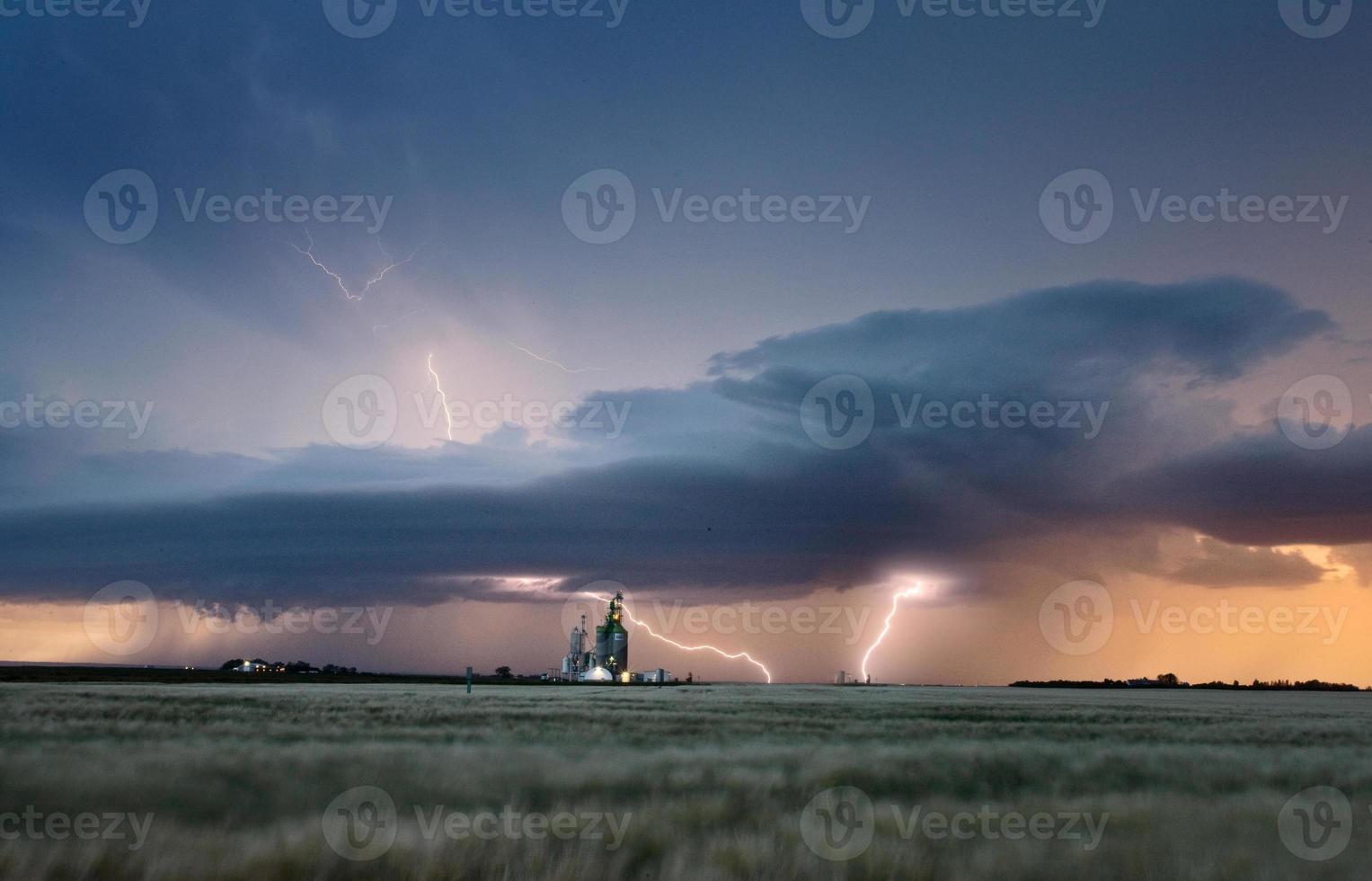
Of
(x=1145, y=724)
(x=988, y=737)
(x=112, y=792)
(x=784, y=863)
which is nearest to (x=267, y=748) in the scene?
(x=112, y=792)

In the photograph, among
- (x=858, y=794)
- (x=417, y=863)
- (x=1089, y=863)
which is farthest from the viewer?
(x=858, y=794)

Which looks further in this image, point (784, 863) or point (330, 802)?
point (330, 802)

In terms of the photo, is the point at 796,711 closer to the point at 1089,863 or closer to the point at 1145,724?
the point at 1145,724

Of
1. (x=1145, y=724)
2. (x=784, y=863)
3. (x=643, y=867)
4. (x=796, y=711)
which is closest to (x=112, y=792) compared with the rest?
(x=643, y=867)

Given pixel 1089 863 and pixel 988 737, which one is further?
pixel 988 737

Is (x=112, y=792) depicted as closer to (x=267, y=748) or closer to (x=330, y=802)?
(x=330, y=802)

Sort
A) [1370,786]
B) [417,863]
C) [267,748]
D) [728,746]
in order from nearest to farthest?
[417,863] → [1370,786] → [267,748] → [728,746]
